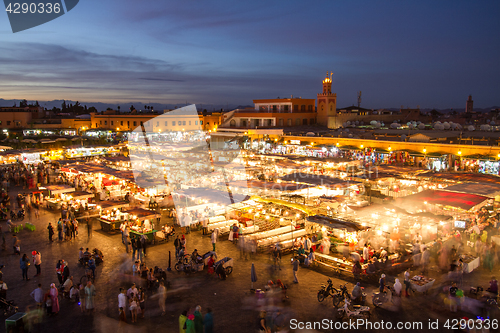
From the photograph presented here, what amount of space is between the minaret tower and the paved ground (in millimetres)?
33560

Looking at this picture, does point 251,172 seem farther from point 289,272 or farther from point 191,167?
point 289,272

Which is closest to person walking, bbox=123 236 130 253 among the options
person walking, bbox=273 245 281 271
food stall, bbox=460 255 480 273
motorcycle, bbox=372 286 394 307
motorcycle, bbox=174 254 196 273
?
motorcycle, bbox=174 254 196 273

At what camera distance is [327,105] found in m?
42.3

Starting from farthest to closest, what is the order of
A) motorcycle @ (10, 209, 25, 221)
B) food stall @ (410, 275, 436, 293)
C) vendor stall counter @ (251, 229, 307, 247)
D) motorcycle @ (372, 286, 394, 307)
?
motorcycle @ (10, 209, 25, 221) → vendor stall counter @ (251, 229, 307, 247) → food stall @ (410, 275, 436, 293) → motorcycle @ (372, 286, 394, 307)

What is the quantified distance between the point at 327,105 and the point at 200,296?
122 ft

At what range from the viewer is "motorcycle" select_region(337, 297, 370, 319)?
23.4ft

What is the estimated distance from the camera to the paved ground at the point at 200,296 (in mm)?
7246

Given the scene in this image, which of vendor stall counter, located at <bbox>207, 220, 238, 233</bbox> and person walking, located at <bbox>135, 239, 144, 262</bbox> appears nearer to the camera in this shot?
person walking, located at <bbox>135, 239, 144, 262</bbox>

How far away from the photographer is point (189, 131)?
53656 mm

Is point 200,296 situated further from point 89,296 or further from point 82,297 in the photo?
point 82,297

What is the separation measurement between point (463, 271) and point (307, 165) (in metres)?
10.9

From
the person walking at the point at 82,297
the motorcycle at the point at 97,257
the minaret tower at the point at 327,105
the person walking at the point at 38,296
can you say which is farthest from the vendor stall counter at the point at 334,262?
the minaret tower at the point at 327,105

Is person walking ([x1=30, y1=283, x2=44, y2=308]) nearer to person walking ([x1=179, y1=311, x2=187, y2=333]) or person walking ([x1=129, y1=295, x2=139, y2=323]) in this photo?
person walking ([x1=129, y1=295, x2=139, y2=323])

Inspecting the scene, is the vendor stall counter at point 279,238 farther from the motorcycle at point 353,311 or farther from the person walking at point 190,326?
the person walking at point 190,326
